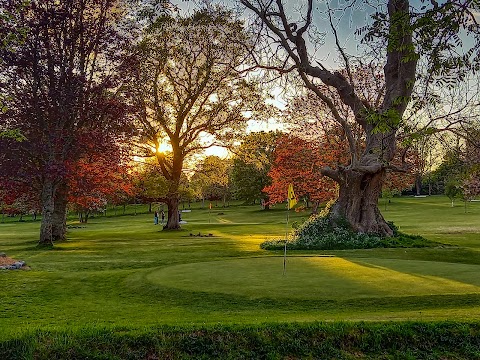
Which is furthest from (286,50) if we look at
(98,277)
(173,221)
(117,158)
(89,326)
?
(173,221)

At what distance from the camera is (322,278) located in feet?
34.9

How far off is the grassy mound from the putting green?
313 inches

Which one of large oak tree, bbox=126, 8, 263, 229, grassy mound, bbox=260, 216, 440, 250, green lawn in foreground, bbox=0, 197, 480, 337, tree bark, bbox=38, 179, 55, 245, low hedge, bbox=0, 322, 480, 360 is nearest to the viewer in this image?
low hedge, bbox=0, 322, 480, 360

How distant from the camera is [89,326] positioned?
7.54m

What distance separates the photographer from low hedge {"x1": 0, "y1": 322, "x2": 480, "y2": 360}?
708cm

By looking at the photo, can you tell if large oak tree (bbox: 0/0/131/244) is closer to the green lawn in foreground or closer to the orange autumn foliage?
the green lawn in foreground

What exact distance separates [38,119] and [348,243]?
15982 mm

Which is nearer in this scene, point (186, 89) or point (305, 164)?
point (186, 89)

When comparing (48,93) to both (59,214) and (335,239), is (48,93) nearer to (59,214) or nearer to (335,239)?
(59,214)

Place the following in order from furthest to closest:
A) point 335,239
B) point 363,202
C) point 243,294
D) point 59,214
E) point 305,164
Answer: point 305,164
point 59,214
point 363,202
point 335,239
point 243,294

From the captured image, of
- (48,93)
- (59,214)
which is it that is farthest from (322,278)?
(59,214)

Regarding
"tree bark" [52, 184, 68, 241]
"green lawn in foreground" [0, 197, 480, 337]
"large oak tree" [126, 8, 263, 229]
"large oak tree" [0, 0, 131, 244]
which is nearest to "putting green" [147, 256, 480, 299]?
"green lawn in foreground" [0, 197, 480, 337]

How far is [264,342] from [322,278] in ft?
11.8

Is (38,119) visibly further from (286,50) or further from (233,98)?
(233,98)
